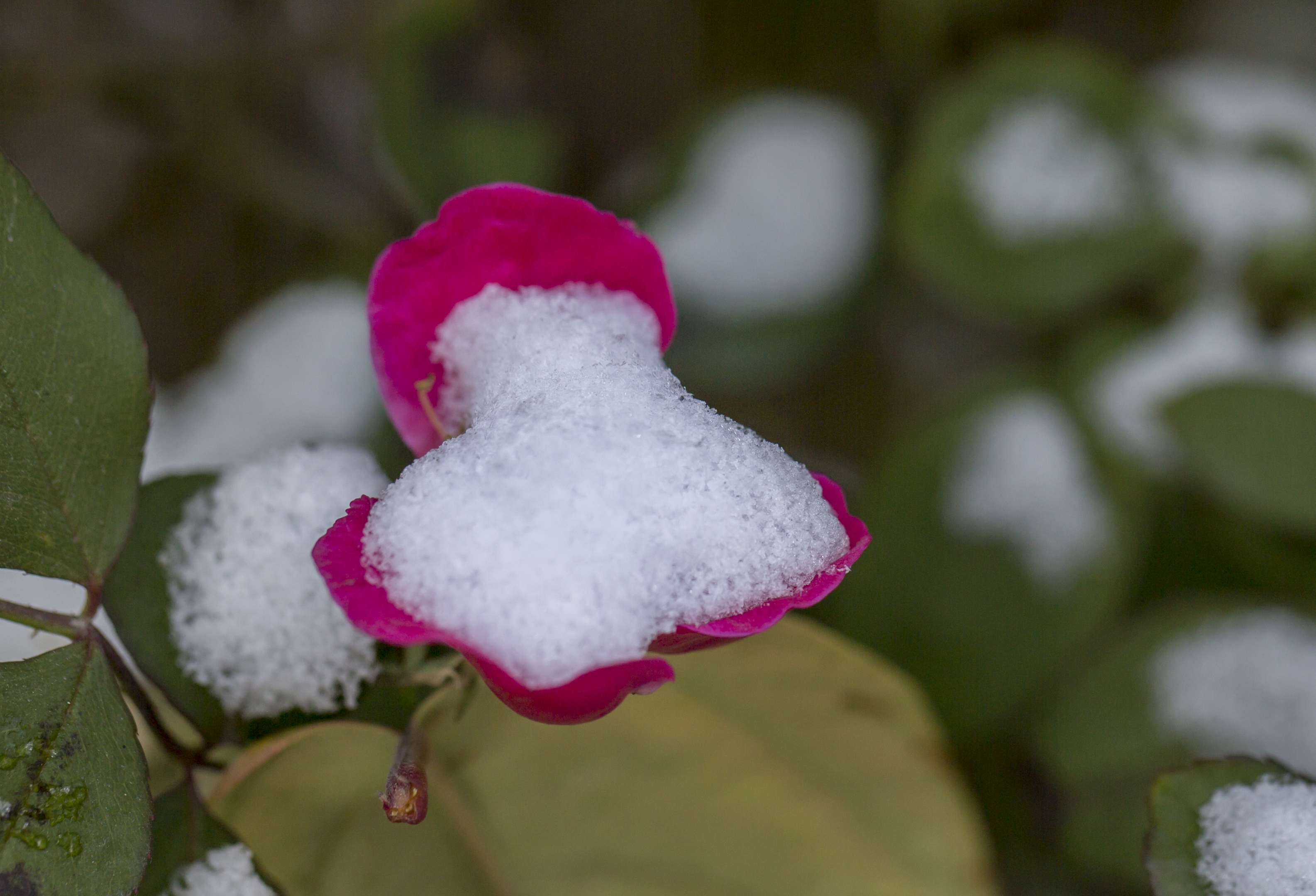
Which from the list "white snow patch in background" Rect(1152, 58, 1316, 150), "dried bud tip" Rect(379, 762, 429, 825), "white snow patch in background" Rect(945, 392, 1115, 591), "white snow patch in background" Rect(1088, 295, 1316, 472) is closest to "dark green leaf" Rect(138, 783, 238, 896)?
"dried bud tip" Rect(379, 762, 429, 825)

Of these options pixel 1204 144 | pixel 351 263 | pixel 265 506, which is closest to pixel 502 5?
pixel 351 263

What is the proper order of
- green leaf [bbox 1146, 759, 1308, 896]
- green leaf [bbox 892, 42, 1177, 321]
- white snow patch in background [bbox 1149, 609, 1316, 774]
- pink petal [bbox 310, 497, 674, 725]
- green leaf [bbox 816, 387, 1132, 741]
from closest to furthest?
pink petal [bbox 310, 497, 674, 725] → green leaf [bbox 1146, 759, 1308, 896] → white snow patch in background [bbox 1149, 609, 1316, 774] → green leaf [bbox 816, 387, 1132, 741] → green leaf [bbox 892, 42, 1177, 321]

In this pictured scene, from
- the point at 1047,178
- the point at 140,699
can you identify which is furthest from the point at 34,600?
the point at 1047,178

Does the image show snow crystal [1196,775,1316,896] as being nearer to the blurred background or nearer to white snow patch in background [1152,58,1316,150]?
the blurred background

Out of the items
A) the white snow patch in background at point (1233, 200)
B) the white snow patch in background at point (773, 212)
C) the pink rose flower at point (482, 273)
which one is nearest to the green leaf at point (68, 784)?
the pink rose flower at point (482, 273)

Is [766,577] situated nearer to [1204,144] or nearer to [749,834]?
[749,834]

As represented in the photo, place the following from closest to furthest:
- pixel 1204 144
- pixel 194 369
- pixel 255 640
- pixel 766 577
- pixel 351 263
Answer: pixel 766 577, pixel 255 640, pixel 351 263, pixel 1204 144, pixel 194 369

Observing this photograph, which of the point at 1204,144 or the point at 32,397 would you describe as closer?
the point at 32,397
